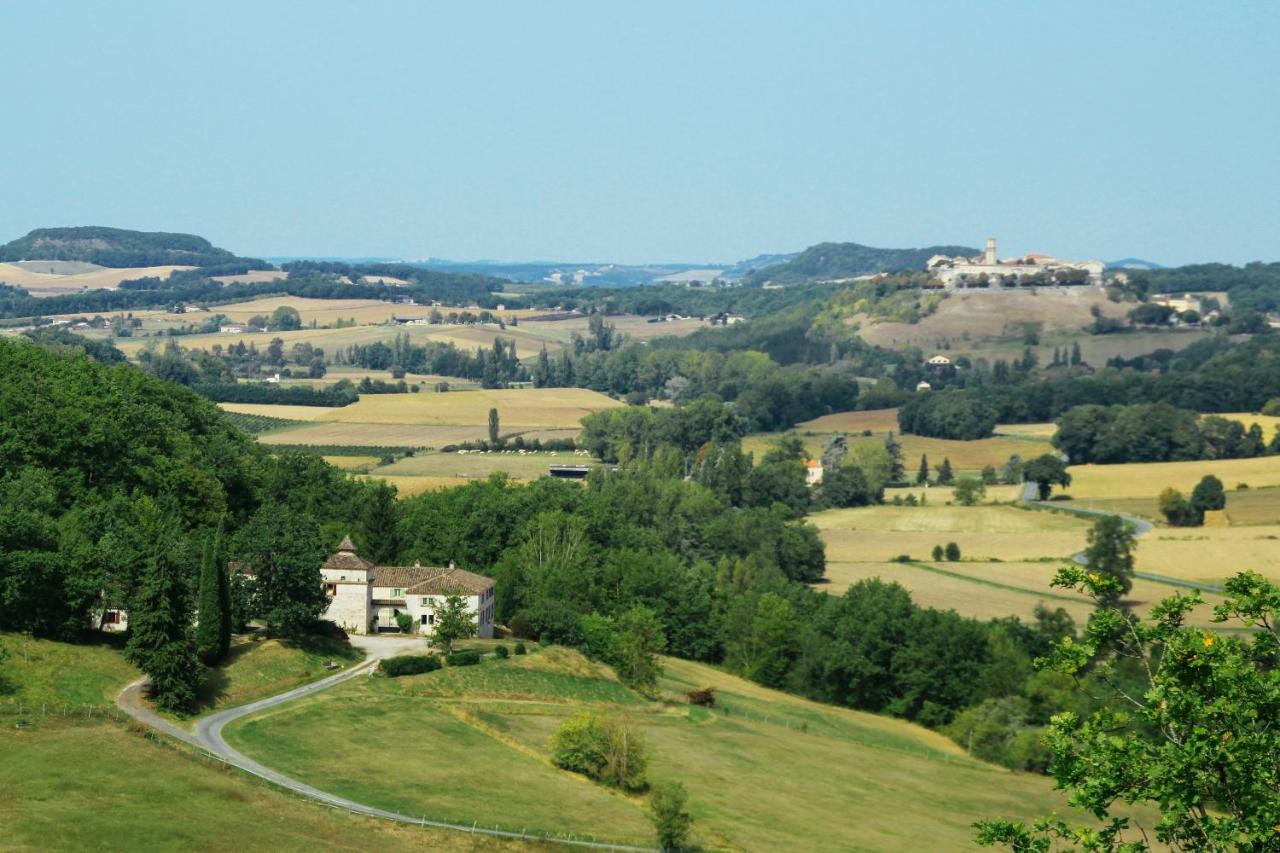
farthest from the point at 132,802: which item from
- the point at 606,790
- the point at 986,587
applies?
the point at 986,587

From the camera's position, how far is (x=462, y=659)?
71000 mm

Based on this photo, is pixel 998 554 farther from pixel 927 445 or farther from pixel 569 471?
pixel 927 445

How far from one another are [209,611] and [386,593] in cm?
1399

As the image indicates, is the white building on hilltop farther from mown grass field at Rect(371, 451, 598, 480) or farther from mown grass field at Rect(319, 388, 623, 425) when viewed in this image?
mown grass field at Rect(319, 388, 623, 425)

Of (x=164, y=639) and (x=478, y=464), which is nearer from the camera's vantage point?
(x=164, y=639)

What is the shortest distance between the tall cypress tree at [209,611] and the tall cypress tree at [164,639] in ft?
7.45

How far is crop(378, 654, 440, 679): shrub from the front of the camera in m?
68.3

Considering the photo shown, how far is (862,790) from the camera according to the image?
211 ft

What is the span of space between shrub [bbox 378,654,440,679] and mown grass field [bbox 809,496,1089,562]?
57.3 meters

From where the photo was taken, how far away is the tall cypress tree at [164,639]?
193ft

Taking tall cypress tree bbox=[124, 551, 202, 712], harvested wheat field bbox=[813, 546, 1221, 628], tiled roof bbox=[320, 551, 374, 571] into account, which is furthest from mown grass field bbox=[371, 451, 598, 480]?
tall cypress tree bbox=[124, 551, 202, 712]

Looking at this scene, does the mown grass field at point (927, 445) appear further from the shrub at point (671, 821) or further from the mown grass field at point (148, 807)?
the mown grass field at point (148, 807)

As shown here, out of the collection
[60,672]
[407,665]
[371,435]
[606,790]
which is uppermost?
[60,672]

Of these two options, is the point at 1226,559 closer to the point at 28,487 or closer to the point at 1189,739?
the point at 28,487
